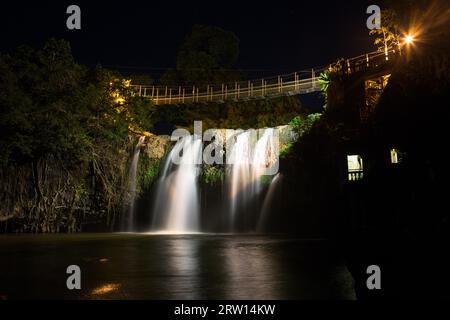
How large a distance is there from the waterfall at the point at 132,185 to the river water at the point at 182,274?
13.8m

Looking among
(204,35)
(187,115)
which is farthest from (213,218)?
(204,35)

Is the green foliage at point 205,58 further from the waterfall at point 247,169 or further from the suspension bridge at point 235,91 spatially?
the waterfall at point 247,169

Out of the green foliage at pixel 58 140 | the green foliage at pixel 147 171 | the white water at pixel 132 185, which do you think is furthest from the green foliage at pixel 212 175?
the green foliage at pixel 58 140

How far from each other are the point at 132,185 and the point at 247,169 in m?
7.88

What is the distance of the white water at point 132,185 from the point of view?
84.4 ft

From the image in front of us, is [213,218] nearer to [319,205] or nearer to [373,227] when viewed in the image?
[319,205]

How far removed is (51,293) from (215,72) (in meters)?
35.7

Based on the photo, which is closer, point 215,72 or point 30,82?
point 30,82

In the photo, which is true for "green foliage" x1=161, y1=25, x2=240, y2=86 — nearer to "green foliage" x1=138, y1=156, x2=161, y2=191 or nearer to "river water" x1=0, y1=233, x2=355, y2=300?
"green foliage" x1=138, y1=156, x2=161, y2=191

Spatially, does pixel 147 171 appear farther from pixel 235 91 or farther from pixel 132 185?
pixel 235 91

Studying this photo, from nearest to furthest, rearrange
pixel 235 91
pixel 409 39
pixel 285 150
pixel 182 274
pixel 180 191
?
pixel 182 274 < pixel 409 39 < pixel 285 150 < pixel 180 191 < pixel 235 91

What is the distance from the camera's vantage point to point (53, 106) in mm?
22109

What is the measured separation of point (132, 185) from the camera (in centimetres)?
2653

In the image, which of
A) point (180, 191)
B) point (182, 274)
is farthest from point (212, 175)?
point (182, 274)
